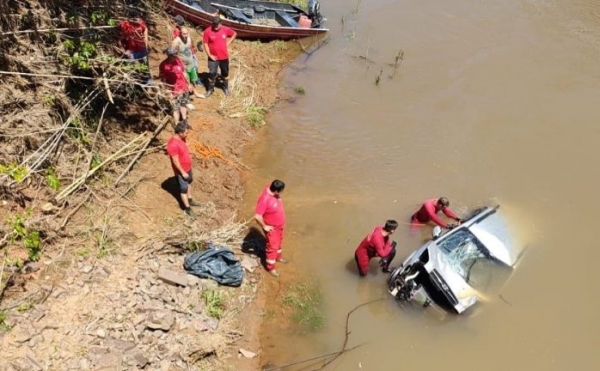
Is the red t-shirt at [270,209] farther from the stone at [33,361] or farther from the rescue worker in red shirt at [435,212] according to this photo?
the stone at [33,361]

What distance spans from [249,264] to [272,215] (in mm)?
1339

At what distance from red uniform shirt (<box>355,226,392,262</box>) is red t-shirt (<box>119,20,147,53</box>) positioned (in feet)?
19.2

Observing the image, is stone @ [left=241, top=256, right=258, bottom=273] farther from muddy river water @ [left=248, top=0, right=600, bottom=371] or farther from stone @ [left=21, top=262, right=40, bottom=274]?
stone @ [left=21, top=262, right=40, bottom=274]

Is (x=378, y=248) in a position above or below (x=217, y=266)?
above

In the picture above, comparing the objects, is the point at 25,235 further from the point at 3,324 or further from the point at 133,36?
the point at 133,36

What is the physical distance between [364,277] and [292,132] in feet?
15.4

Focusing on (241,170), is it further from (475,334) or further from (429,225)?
(475,334)

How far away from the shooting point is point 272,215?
327 inches

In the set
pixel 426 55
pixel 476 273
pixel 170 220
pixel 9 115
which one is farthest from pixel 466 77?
pixel 9 115

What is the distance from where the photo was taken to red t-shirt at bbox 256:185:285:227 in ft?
26.8

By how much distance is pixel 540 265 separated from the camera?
1005cm

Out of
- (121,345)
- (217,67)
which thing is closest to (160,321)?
(121,345)

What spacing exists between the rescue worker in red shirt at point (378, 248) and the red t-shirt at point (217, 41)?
578cm

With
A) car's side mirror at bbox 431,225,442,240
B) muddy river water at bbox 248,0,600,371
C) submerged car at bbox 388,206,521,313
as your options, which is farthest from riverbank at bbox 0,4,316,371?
car's side mirror at bbox 431,225,442,240
